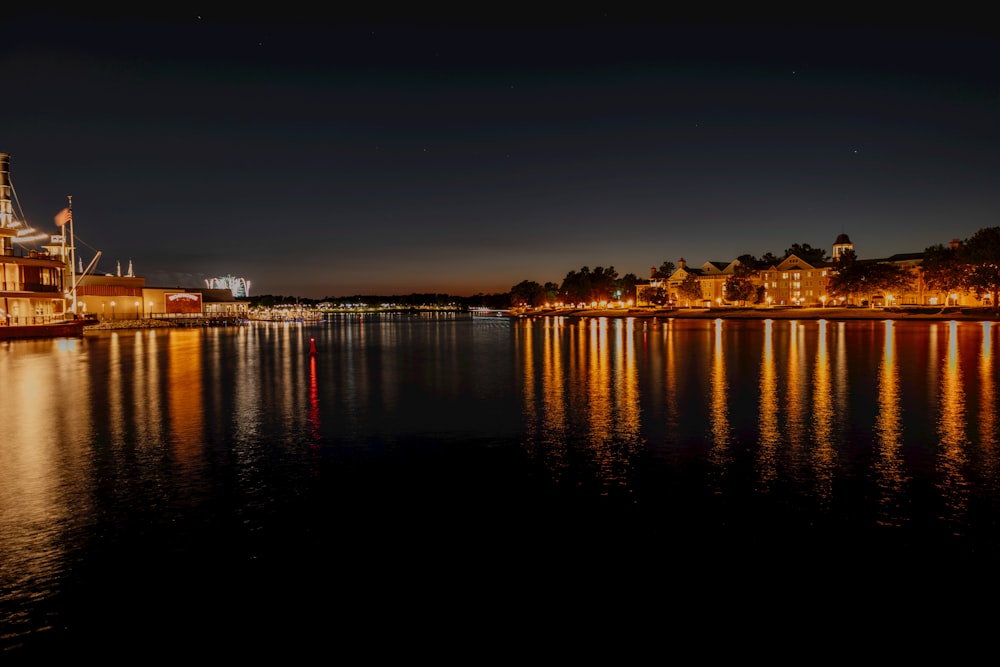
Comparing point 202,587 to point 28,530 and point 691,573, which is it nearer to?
point 28,530

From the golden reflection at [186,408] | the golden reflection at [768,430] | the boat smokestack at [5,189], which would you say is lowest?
the golden reflection at [768,430]

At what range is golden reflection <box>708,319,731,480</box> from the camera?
653 inches

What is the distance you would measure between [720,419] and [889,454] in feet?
19.5

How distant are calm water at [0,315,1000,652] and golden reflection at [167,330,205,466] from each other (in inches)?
7.5

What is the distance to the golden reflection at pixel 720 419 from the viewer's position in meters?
16.6

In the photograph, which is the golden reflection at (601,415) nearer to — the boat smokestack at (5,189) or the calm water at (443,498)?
the calm water at (443,498)

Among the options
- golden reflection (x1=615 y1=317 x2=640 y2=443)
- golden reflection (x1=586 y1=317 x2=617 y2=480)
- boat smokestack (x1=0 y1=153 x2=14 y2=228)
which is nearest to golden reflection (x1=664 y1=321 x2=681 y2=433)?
golden reflection (x1=615 y1=317 x2=640 y2=443)

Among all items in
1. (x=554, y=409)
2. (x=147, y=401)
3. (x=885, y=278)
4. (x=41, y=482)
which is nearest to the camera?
(x=41, y=482)

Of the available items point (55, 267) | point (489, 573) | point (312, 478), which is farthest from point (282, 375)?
point (55, 267)

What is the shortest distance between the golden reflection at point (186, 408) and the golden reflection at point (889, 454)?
16534 mm

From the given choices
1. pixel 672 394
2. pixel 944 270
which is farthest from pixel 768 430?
pixel 944 270

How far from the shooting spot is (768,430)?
19938 mm

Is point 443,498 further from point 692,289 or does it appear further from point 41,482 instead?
point 692,289

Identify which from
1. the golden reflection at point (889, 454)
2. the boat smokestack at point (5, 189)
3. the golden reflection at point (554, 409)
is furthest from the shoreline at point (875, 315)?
the boat smokestack at point (5, 189)
